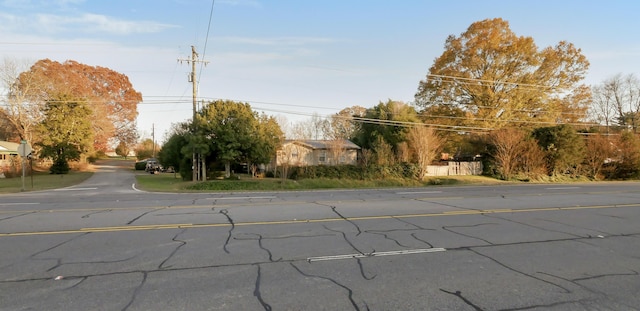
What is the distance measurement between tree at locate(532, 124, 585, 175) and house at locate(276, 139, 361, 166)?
17.9 m

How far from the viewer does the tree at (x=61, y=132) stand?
3875cm

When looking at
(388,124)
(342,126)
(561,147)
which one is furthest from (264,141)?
(342,126)

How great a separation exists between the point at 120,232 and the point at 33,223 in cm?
311

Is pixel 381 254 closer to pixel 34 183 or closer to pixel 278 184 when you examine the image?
pixel 278 184

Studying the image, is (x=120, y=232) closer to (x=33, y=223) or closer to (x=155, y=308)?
(x=33, y=223)

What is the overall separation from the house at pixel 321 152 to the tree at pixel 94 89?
18.4 meters

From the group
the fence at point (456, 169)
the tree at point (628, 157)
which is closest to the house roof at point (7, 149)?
the fence at point (456, 169)

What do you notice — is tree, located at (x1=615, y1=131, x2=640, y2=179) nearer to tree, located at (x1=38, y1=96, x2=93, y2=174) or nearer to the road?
the road

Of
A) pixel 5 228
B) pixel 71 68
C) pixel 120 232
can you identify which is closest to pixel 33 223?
pixel 5 228

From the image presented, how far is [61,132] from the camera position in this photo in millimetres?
39375

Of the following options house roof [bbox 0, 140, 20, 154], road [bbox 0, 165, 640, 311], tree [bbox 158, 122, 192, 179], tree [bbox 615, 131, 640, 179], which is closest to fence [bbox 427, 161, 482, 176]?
tree [bbox 615, 131, 640, 179]

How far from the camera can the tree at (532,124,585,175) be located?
30938 millimetres

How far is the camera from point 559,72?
3381cm

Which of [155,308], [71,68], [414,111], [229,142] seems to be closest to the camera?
[155,308]
